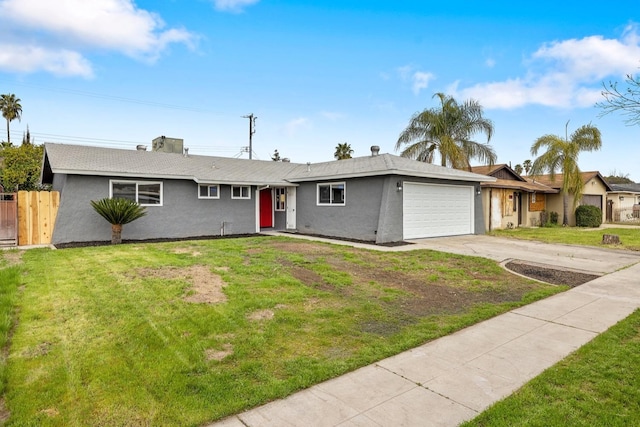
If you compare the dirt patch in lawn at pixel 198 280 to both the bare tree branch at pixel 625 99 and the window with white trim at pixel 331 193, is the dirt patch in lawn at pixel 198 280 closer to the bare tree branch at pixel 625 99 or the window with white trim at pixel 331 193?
the bare tree branch at pixel 625 99

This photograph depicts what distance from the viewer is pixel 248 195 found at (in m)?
16.4

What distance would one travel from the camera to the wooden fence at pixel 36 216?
39.2 ft

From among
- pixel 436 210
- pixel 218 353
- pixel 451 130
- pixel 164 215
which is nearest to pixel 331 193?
pixel 436 210

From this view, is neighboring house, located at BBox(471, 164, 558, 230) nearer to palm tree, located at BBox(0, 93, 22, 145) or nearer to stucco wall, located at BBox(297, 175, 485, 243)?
stucco wall, located at BBox(297, 175, 485, 243)

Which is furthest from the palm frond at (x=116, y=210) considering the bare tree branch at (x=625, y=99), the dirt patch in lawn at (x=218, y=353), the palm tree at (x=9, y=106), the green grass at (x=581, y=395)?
the palm tree at (x=9, y=106)

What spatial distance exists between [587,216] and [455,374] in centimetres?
2337

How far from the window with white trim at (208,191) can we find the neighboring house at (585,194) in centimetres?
2033

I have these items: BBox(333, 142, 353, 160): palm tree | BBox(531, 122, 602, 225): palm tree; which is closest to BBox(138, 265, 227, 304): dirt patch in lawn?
BBox(531, 122, 602, 225): palm tree

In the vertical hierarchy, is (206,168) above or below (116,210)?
above

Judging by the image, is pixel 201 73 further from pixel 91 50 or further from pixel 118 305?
pixel 118 305

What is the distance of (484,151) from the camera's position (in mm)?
20547

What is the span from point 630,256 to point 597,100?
7717 millimetres

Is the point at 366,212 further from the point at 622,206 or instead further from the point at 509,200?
the point at 622,206

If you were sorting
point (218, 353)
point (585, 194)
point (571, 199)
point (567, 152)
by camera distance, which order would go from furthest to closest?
point (585, 194)
point (571, 199)
point (567, 152)
point (218, 353)
